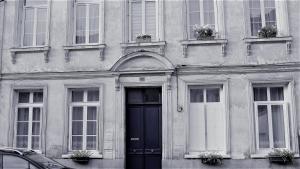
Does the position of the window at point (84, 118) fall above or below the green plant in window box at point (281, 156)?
above

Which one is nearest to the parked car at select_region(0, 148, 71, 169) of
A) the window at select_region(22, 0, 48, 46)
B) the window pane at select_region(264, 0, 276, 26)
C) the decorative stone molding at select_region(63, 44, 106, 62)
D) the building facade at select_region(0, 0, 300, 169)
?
the building facade at select_region(0, 0, 300, 169)

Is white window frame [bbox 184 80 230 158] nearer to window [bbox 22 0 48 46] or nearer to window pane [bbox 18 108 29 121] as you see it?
window [bbox 22 0 48 46]

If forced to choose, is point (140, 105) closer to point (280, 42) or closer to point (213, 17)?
point (213, 17)

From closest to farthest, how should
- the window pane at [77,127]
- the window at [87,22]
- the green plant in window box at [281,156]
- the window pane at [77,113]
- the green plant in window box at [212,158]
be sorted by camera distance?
the green plant in window box at [281,156] → the green plant in window box at [212,158] → the window pane at [77,127] → the window pane at [77,113] → the window at [87,22]

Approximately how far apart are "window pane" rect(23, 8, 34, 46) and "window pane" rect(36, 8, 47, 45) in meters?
0.23

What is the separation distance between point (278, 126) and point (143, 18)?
536 centimetres

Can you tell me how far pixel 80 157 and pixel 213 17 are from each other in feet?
19.7

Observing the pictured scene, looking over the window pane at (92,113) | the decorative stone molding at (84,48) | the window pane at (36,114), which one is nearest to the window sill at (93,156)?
the window pane at (92,113)

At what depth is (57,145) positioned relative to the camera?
1286 cm

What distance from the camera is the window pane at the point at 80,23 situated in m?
13.5

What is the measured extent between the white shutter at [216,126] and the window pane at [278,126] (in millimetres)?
1510

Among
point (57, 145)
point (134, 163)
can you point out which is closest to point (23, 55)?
point (57, 145)

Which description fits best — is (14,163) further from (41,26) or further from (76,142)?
(41,26)

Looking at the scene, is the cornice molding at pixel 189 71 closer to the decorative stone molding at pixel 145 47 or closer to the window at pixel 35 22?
the decorative stone molding at pixel 145 47
